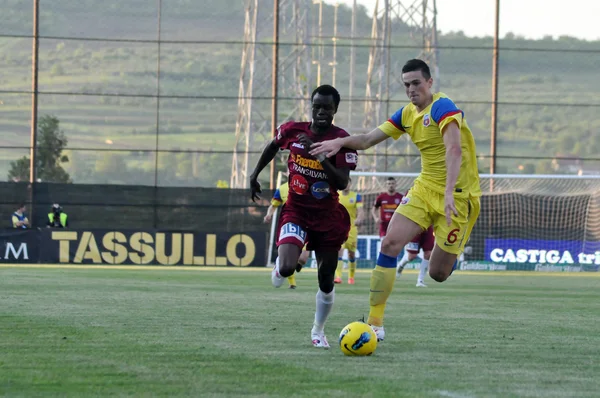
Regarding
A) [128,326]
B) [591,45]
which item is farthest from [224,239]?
[591,45]

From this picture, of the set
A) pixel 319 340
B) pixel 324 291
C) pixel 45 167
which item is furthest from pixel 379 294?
pixel 45 167

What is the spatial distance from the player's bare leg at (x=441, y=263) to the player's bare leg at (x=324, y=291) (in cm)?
100

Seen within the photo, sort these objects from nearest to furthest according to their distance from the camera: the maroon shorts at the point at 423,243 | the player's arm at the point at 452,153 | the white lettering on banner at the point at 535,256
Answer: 1. the player's arm at the point at 452,153
2. the maroon shorts at the point at 423,243
3. the white lettering on banner at the point at 535,256

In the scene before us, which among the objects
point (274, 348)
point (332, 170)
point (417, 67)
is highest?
point (417, 67)

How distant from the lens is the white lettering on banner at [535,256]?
30.8 meters

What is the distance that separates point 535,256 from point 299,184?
2326 cm

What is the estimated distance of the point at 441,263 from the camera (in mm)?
9211

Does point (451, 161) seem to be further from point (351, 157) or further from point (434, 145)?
point (351, 157)

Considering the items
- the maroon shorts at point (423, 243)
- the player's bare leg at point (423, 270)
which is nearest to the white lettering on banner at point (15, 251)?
the maroon shorts at point (423, 243)

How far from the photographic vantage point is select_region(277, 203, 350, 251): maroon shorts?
872 cm

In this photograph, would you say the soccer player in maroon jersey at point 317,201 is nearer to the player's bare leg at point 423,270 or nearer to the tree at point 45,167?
the player's bare leg at point 423,270

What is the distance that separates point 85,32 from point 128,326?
163 feet

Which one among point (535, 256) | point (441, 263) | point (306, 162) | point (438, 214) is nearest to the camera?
point (306, 162)

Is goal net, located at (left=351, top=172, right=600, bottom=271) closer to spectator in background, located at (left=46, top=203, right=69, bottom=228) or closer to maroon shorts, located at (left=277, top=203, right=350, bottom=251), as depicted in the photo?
spectator in background, located at (left=46, top=203, right=69, bottom=228)
